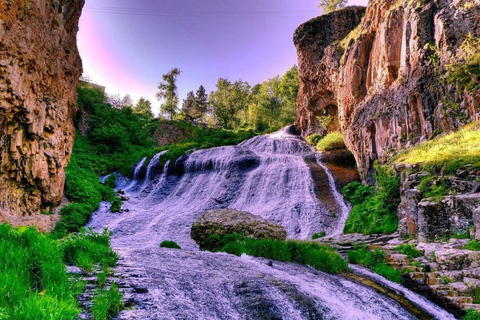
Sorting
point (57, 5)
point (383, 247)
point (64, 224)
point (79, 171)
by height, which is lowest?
point (64, 224)

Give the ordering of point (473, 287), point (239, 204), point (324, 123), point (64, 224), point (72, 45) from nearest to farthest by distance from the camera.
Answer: point (473, 287) < point (64, 224) < point (72, 45) < point (239, 204) < point (324, 123)

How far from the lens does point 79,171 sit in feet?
75.5

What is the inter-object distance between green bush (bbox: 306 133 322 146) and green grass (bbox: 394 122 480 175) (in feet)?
52.0

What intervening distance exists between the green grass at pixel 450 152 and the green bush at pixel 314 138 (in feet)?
52.0

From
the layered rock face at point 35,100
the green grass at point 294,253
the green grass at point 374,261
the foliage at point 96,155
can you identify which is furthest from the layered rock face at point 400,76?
the layered rock face at point 35,100

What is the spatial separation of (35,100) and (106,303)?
13.4 m

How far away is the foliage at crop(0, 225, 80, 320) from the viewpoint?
2.83 m

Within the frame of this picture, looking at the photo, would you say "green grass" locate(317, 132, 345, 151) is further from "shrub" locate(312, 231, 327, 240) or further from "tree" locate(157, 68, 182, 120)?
"tree" locate(157, 68, 182, 120)

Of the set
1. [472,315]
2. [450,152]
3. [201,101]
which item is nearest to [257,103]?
[201,101]

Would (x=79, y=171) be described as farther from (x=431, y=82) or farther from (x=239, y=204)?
(x=431, y=82)

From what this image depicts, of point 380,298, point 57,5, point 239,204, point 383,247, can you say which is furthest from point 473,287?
point 57,5

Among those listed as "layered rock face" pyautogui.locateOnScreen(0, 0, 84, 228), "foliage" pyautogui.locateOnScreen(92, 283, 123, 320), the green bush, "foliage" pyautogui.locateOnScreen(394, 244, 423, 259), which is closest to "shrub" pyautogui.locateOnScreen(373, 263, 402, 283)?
"foliage" pyautogui.locateOnScreen(394, 244, 423, 259)

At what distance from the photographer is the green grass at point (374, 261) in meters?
7.97

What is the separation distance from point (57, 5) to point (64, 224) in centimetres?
1184
